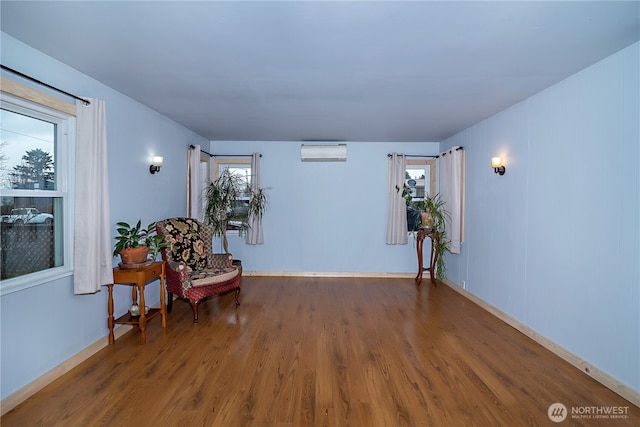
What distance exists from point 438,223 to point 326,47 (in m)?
3.77

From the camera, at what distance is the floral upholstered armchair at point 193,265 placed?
11.7ft

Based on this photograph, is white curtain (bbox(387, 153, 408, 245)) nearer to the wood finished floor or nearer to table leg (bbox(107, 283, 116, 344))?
the wood finished floor

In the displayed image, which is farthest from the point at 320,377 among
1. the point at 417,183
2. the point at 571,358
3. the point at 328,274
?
the point at 417,183

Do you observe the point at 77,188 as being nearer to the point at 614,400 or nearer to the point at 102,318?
the point at 102,318

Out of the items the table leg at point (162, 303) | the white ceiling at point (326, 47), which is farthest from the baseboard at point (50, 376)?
the white ceiling at point (326, 47)

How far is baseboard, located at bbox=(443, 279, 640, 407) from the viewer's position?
7.28ft

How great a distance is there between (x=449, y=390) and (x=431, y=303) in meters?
2.10

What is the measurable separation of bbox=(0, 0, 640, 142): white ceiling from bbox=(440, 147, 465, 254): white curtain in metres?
1.30

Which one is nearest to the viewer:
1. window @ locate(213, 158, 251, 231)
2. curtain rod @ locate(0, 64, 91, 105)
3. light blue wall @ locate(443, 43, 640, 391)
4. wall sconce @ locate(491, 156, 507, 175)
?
curtain rod @ locate(0, 64, 91, 105)

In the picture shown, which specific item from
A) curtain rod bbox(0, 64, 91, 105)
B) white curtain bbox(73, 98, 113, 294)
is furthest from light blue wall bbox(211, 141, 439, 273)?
curtain rod bbox(0, 64, 91, 105)

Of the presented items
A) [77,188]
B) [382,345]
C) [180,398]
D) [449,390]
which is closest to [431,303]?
[382,345]

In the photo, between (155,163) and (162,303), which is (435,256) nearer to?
(162,303)

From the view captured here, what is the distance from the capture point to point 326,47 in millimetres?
2217

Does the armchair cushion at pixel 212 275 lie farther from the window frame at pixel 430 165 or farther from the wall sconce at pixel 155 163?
the window frame at pixel 430 165
